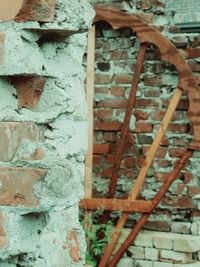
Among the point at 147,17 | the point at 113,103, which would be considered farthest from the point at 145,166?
the point at 147,17

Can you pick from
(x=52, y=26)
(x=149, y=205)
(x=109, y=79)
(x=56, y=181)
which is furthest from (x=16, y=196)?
(x=109, y=79)

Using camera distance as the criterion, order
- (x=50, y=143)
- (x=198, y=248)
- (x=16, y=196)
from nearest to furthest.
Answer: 1. (x=16, y=196)
2. (x=50, y=143)
3. (x=198, y=248)

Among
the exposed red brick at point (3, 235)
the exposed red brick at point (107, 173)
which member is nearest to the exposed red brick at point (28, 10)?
the exposed red brick at point (3, 235)

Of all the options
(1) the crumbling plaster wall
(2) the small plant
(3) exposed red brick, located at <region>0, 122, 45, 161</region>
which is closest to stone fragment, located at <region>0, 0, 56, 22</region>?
(1) the crumbling plaster wall

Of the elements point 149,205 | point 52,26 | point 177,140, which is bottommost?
point 149,205

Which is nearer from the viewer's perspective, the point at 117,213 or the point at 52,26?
the point at 52,26

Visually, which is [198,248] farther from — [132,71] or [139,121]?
[132,71]

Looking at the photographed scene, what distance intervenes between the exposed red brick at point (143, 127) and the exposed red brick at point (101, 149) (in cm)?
28

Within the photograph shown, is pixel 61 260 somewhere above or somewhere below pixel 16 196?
below

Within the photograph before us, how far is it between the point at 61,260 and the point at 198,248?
3.08 metres

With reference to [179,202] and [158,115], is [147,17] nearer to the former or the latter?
[158,115]

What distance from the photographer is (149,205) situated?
463 centimetres

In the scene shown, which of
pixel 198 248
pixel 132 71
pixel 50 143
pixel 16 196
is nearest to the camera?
pixel 16 196

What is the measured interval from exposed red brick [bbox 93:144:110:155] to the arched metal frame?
164mm
